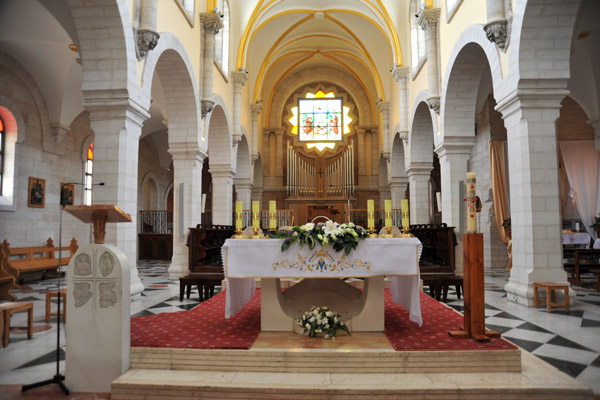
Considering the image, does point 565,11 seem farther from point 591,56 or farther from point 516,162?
point 591,56

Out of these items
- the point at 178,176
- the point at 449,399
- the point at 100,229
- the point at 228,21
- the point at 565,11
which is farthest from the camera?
the point at 228,21

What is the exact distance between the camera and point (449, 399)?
293 centimetres

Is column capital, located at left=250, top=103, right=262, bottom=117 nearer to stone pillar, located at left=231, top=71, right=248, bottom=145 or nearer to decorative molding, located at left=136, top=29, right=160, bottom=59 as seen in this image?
stone pillar, located at left=231, top=71, right=248, bottom=145

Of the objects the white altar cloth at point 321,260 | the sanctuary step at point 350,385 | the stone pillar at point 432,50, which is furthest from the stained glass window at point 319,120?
the sanctuary step at point 350,385

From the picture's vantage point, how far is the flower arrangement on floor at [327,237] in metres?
3.81

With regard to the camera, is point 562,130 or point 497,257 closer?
point 497,257

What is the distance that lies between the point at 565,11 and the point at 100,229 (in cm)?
601

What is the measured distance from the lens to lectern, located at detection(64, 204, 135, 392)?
3244 millimetres

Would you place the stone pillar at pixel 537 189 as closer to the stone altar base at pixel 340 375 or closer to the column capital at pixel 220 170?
the stone altar base at pixel 340 375

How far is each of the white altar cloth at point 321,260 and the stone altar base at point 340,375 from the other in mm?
612

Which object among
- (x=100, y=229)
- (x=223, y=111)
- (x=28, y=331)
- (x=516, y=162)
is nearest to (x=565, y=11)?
(x=516, y=162)

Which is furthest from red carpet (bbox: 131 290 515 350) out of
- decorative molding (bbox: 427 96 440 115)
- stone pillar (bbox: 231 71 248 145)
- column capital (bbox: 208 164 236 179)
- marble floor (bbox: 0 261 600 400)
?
stone pillar (bbox: 231 71 248 145)

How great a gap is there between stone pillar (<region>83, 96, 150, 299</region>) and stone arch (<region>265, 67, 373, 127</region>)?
14858 mm

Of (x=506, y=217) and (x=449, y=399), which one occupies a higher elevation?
(x=506, y=217)
